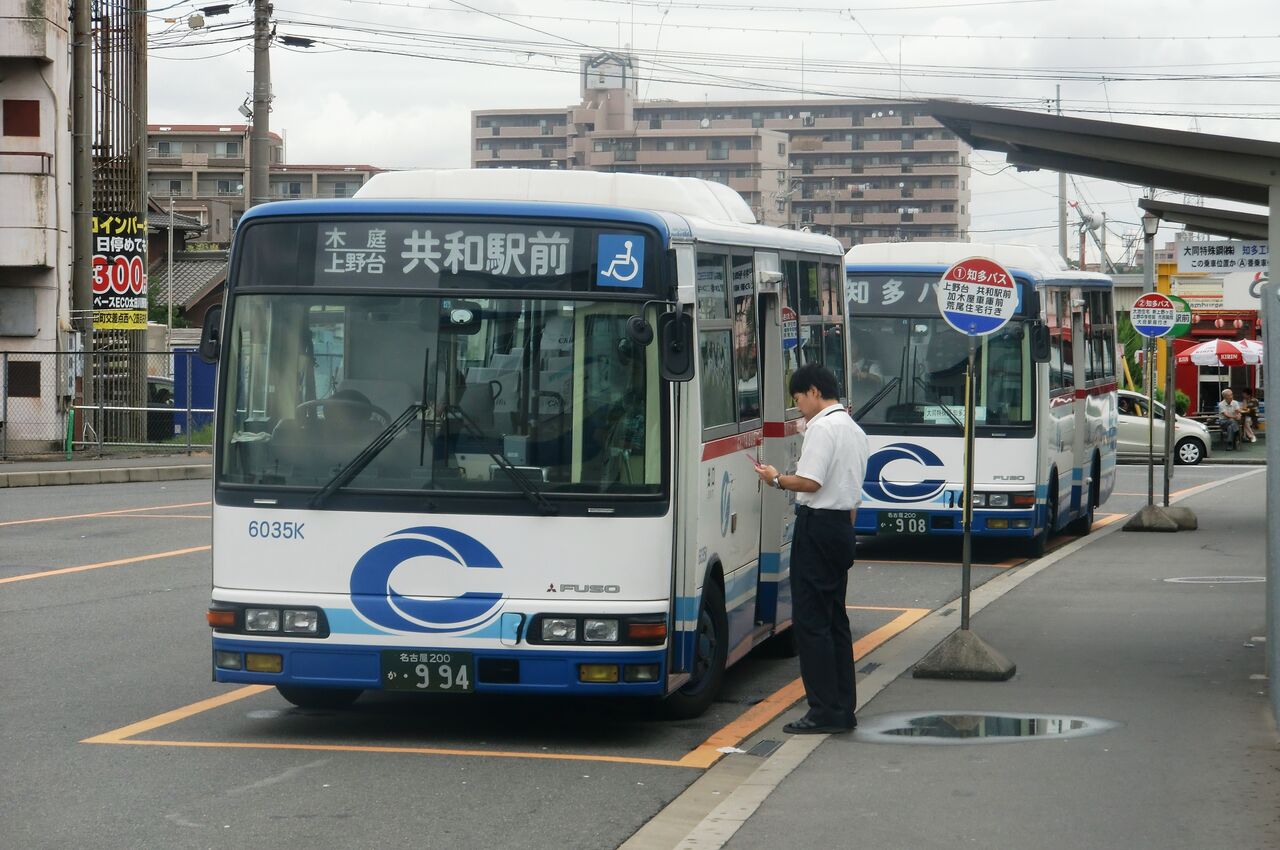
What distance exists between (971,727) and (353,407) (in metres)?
3.54

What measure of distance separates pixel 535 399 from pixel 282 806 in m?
2.24

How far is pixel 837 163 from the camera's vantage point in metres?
128

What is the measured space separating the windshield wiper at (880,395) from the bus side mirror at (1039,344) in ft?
4.62

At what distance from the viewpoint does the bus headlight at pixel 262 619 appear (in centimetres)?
843

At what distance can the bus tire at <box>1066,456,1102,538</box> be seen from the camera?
2231 centimetres

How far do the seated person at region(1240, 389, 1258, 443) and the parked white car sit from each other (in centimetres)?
646

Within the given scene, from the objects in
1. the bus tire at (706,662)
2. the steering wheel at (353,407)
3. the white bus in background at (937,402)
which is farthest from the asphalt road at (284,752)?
the white bus in background at (937,402)

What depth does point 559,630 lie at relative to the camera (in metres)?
8.25

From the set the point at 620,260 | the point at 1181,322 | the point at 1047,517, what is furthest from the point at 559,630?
the point at 1181,322

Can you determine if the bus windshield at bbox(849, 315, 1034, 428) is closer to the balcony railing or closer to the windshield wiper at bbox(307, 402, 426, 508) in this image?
the windshield wiper at bbox(307, 402, 426, 508)

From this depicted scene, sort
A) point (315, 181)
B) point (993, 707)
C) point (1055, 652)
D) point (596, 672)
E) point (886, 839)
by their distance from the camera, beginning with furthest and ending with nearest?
point (315, 181) < point (1055, 652) < point (993, 707) < point (596, 672) < point (886, 839)

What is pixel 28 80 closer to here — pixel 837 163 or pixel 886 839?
pixel 886 839

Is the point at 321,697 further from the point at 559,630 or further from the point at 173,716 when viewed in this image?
the point at 559,630

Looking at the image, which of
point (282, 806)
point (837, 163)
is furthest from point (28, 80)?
point (837, 163)
